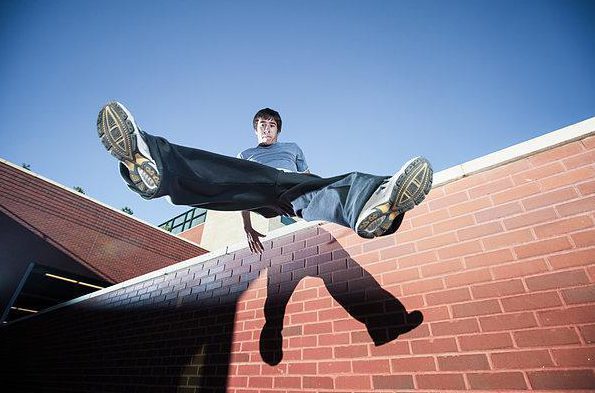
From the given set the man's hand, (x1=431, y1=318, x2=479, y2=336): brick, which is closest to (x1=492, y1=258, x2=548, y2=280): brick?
(x1=431, y1=318, x2=479, y2=336): brick

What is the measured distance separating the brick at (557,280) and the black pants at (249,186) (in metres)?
1.17

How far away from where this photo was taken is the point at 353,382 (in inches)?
84.4

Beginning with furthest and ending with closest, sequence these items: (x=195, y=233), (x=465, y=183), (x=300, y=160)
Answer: (x=195, y=233), (x=300, y=160), (x=465, y=183)

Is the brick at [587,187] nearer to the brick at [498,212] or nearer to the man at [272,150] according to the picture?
the brick at [498,212]

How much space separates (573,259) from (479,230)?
52 centimetres

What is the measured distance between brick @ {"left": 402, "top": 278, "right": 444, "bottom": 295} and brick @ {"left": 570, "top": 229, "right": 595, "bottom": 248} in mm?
806

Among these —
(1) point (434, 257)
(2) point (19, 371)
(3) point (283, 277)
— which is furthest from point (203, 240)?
(1) point (434, 257)

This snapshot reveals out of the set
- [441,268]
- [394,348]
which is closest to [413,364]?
[394,348]

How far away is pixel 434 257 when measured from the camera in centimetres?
222

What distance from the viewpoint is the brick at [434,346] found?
1890mm

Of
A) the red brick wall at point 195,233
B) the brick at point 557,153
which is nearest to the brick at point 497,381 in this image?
the brick at point 557,153

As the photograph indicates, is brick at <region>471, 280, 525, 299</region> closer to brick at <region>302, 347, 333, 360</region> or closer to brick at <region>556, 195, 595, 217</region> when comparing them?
brick at <region>556, 195, 595, 217</region>

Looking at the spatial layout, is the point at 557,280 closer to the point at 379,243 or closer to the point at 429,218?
the point at 429,218

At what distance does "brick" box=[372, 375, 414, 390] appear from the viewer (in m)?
1.93
